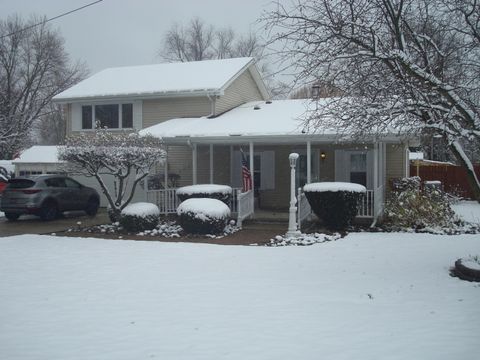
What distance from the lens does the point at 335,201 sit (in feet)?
42.7

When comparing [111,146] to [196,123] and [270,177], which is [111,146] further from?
[270,177]

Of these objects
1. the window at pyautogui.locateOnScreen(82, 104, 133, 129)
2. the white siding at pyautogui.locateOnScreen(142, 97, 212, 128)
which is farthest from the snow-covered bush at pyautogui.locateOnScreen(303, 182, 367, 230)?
the window at pyautogui.locateOnScreen(82, 104, 133, 129)

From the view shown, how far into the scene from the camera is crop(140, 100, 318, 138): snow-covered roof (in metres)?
14.8

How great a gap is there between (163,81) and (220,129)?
19.1 ft

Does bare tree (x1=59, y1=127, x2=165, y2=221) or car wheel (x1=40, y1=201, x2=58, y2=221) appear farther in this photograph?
car wheel (x1=40, y1=201, x2=58, y2=221)

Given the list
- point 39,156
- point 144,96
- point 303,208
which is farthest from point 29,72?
point 303,208

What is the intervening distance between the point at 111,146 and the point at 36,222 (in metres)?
4.52

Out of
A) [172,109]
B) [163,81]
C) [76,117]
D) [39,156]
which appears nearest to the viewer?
[172,109]

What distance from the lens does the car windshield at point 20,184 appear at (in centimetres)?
1598

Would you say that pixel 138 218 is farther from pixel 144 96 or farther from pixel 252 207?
pixel 144 96

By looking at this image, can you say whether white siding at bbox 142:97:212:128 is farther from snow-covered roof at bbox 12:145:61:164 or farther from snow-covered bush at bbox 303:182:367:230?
snow-covered roof at bbox 12:145:61:164

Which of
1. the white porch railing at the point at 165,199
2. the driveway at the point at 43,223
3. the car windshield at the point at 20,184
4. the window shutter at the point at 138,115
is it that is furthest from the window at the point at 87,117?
the white porch railing at the point at 165,199

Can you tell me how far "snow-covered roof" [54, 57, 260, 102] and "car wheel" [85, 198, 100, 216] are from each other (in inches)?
172

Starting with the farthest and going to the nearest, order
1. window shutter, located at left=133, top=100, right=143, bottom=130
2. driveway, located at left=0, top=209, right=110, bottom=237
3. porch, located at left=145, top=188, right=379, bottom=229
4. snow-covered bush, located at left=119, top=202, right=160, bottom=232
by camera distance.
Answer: window shutter, located at left=133, top=100, right=143, bottom=130, driveway, located at left=0, top=209, right=110, bottom=237, porch, located at left=145, top=188, right=379, bottom=229, snow-covered bush, located at left=119, top=202, right=160, bottom=232
